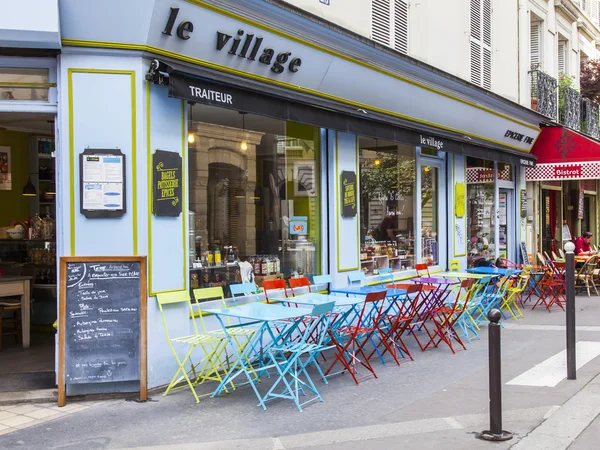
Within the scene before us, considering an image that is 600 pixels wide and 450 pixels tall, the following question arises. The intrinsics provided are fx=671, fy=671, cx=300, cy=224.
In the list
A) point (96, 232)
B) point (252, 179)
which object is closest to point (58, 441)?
point (96, 232)

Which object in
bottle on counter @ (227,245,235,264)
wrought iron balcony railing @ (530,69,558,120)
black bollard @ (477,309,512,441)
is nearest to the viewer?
black bollard @ (477,309,512,441)

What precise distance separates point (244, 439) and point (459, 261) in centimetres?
851

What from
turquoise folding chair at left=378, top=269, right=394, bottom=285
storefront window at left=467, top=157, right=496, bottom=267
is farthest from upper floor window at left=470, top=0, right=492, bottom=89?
turquoise folding chair at left=378, top=269, right=394, bottom=285

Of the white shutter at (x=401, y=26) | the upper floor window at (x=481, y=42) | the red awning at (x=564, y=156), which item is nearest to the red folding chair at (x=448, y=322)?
the white shutter at (x=401, y=26)

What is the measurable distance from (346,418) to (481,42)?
31.4 feet

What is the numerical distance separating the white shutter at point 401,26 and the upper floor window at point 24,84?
5.76m

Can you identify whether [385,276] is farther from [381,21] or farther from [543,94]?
[543,94]

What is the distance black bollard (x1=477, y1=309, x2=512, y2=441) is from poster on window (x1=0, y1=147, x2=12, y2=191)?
369 inches

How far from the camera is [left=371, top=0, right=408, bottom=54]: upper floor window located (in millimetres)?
9966

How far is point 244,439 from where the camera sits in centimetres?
511

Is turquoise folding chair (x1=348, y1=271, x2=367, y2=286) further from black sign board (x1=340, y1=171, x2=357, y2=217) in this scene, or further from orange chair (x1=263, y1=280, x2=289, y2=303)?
orange chair (x1=263, y1=280, x2=289, y2=303)

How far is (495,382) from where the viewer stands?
4.93 meters

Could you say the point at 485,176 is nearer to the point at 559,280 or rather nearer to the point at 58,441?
the point at 559,280

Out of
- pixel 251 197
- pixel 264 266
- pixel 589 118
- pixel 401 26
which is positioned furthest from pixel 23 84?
pixel 589 118
